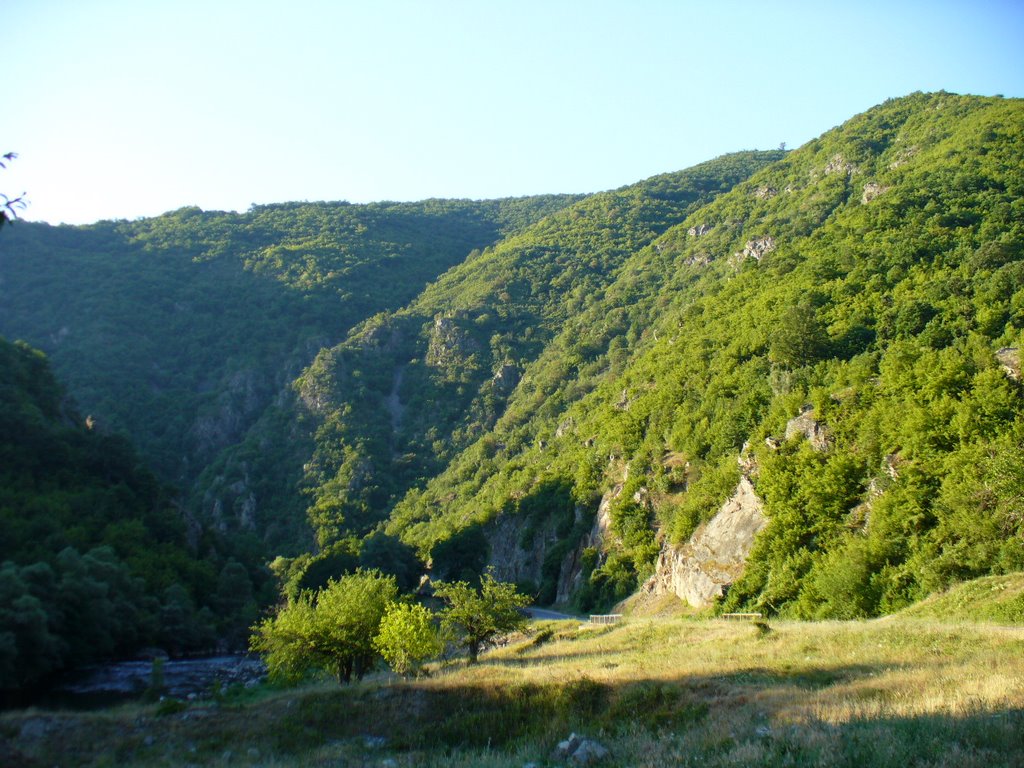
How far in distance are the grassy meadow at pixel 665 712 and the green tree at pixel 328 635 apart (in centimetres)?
365

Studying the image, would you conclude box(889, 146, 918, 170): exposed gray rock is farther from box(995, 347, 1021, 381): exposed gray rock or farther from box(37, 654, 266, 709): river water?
box(37, 654, 266, 709): river water

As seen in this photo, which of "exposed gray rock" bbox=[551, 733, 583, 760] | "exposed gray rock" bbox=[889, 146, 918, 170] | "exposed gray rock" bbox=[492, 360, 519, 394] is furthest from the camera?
"exposed gray rock" bbox=[492, 360, 519, 394]

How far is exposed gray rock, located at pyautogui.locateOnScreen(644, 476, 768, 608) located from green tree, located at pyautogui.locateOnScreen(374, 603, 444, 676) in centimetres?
2164

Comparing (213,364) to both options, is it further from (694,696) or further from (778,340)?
(694,696)

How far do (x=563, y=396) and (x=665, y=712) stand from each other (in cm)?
9068

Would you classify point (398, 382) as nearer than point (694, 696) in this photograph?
No

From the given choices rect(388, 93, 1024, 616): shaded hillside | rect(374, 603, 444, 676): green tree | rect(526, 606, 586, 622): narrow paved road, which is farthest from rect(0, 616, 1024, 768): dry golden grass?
rect(526, 606, 586, 622): narrow paved road

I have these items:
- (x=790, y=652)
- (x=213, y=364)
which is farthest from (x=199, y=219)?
(x=790, y=652)

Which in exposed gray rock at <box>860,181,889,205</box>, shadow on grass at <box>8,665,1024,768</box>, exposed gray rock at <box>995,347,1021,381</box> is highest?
exposed gray rock at <box>860,181,889,205</box>

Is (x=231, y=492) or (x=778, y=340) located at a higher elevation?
(x=778, y=340)

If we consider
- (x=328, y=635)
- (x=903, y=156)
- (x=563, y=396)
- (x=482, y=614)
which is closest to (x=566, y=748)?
A: (x=482, y=614)

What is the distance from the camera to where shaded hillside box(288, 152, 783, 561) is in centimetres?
11481

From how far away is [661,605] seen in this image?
50906mm

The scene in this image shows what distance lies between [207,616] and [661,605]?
3854cm
